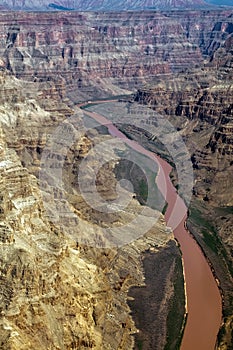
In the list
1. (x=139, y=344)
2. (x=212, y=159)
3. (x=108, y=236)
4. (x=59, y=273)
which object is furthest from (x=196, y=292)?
(x=212, y=159)

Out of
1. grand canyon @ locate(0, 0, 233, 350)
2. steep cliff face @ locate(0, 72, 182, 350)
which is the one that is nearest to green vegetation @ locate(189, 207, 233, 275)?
grand canyon @ locate(0, 0, 233, 350)

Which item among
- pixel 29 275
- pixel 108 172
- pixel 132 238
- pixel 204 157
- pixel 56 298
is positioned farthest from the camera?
pixel 204 157

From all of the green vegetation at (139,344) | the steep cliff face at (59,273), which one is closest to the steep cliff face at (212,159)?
the steep cliff face at (59,273)

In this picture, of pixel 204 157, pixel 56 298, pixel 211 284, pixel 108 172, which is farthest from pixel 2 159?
pixel 204 157

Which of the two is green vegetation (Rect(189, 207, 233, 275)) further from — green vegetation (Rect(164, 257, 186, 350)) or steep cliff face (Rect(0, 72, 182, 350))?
green vegetation (Rect(164, 257, 186, 350))

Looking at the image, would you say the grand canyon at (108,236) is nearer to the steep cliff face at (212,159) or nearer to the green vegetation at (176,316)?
the green vegetation at (176,316)

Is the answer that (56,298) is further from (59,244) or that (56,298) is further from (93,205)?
(93,205)
